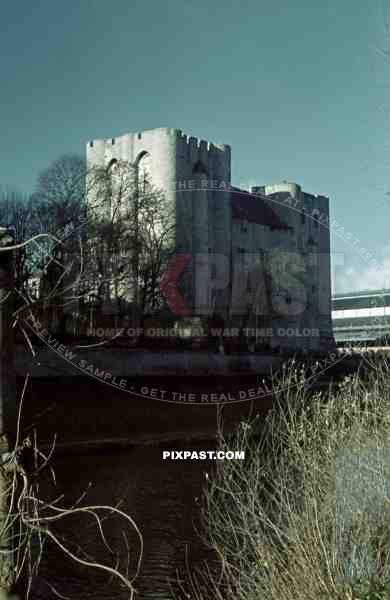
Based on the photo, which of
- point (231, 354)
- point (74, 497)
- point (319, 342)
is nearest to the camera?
point (74, 497)

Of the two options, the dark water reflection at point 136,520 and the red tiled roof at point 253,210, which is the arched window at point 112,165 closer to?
the red tiled roof at point 253,210

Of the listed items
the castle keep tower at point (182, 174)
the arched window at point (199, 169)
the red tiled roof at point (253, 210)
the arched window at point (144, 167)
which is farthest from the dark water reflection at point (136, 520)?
the red tiled roof at point (253, 210)

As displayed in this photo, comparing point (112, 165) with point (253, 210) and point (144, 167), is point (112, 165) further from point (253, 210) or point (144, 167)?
point (253, 210)

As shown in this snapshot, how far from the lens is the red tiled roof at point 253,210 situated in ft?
127

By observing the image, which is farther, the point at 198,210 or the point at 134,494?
the point at 198,210

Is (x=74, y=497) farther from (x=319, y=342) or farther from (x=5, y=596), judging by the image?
(x=319, y=342)

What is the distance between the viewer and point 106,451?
15898 mm

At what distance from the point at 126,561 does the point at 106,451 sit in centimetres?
844

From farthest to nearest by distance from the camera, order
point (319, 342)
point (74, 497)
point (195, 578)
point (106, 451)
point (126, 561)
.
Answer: point (319, 342) < point (106, 451) < point (74, 497) < point (126, 561) < point (195, 578)

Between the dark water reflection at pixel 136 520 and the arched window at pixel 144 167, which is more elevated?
the arched window at pixel 144 167

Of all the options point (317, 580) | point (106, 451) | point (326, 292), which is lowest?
point (106, 451)

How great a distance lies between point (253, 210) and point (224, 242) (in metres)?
6.56

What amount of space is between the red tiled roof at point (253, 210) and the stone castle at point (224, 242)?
66mm

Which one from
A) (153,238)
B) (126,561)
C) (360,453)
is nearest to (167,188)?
(153,238)
